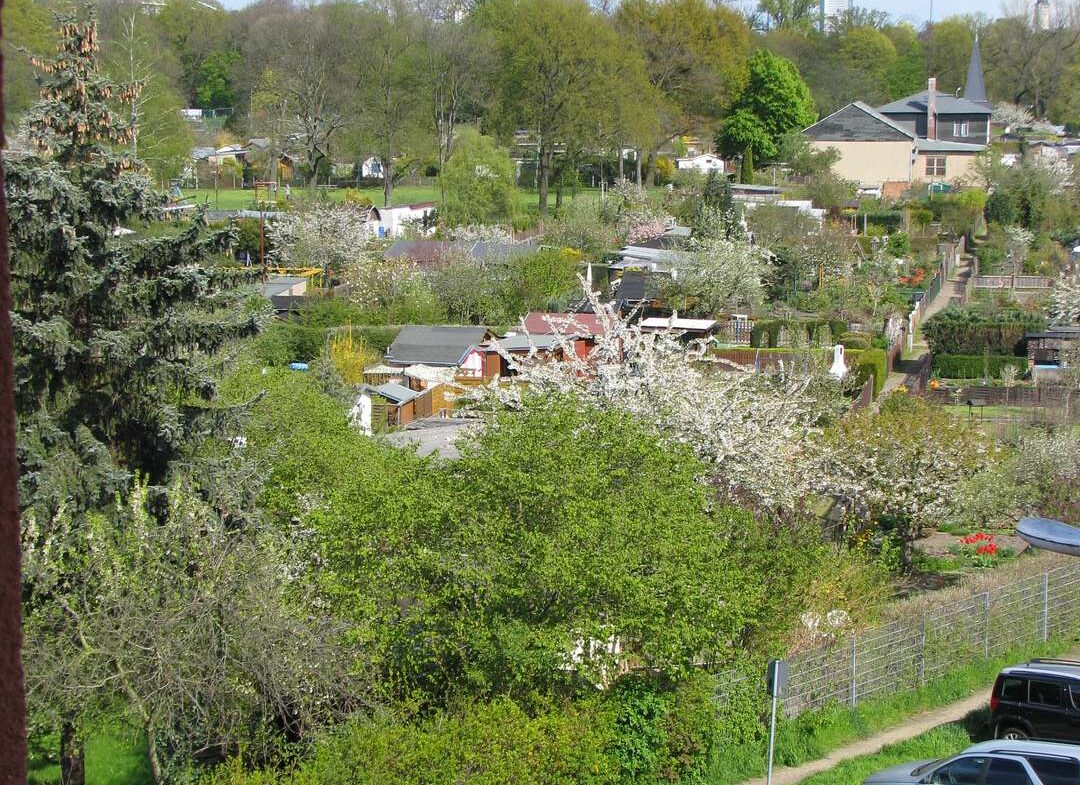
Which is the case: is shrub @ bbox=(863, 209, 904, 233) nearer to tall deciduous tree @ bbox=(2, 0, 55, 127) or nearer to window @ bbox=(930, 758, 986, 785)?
tall deciduous tree @ bbox=(2, 0, 55, 127)

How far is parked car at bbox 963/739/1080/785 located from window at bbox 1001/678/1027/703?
1.75m

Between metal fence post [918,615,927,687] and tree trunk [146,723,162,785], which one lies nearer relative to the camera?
tree trunk [146,723,162,785]

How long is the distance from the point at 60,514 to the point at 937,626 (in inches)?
415

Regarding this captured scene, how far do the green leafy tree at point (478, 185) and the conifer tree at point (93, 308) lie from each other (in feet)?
143

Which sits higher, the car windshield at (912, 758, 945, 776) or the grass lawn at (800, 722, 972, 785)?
the car windshield at (912, 758, 945, 776)

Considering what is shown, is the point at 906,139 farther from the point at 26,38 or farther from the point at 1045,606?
the point at 1045,606

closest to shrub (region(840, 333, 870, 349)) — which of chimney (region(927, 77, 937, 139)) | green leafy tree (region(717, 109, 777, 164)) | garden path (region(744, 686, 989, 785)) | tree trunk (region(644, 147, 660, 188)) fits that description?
garden path (region(744, 686, 989, 785))

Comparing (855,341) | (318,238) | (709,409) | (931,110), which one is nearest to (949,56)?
(931,110)

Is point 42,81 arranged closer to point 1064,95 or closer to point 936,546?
point 936,546

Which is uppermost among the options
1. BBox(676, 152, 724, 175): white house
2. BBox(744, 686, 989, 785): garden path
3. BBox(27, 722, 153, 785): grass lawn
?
BBox(676, 152, 724, 175): white house

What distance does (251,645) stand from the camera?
40.5 ft

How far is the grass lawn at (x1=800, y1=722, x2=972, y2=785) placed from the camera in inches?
507

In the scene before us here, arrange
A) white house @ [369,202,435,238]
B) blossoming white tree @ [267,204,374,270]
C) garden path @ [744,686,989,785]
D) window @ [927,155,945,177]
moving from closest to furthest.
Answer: garden path @ [744,686,989,785] → blossoming white tree @ [267,204,374,270] → white house @ [369,202,435,238] → window @ [927,155,945,177]

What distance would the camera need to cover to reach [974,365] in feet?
120
